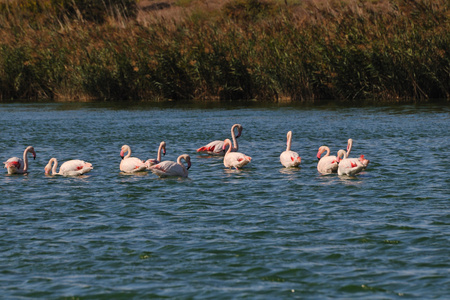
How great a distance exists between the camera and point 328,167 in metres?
14.6

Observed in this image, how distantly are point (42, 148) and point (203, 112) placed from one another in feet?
35.7

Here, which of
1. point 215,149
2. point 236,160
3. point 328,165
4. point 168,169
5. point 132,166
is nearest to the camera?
point 168,169

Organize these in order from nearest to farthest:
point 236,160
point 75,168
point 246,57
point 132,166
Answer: point 75,168
point 132,166
point 236,160
point 246,57

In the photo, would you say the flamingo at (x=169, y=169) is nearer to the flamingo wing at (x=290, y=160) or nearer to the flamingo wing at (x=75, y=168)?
the flamingo wing at (x=75, y=168)

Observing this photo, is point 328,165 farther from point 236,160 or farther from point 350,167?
point 236,160

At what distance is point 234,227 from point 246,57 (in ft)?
80.0

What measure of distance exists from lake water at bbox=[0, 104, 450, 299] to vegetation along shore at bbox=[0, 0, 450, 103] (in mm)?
10858

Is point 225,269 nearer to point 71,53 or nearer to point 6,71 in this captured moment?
Answer: point 71,53

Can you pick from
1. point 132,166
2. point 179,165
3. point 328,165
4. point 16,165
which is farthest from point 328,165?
point 16,165

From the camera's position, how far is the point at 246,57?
3409cm

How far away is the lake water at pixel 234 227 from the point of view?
786 cm

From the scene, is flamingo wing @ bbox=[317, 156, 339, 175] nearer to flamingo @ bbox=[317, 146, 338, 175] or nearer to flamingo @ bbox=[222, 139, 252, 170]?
flamingo @ bbox=[317, 146, 338, 175]

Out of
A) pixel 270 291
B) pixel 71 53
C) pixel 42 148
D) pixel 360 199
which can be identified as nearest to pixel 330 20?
pixel 71 53

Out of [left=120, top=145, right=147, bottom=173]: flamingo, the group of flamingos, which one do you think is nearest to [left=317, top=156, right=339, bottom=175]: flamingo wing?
the group of flamingos
